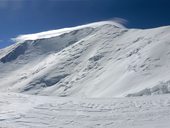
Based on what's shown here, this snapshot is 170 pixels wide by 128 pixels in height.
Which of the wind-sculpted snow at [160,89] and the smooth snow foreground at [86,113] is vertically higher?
the wind-sculpted snow at [160,89]

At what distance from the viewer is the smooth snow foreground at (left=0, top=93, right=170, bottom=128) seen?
14000mm


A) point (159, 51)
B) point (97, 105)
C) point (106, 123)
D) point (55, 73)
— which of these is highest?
point (55, 73)

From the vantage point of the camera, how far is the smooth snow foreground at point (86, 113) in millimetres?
14000

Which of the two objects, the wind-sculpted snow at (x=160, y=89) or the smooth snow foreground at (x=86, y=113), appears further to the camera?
the wind-sculpted snow at (x=160, y=89)

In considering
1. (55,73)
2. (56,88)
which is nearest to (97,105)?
(56,88)

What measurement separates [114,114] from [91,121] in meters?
1.30

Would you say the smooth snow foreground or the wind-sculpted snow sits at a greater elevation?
the wind-sculpted snow

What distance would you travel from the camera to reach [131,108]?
16.4 metres

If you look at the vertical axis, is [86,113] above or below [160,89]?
below

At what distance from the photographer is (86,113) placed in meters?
15.9

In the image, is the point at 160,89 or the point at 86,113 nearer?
the point at 86,113

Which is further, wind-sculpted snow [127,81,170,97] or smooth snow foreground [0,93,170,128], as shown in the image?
wind-sculpted snow [127,81,170,97]

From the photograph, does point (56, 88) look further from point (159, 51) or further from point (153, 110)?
point (153, 110)

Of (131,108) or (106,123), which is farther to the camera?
(131,108)
